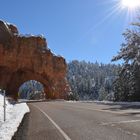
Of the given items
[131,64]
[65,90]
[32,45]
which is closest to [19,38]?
[32,45]

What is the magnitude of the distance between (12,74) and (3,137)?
65.4 meters

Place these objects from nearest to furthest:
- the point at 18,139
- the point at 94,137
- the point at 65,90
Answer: the point at 94,137 < the point at 18,139 < the point at 65,90

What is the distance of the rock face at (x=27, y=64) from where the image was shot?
6900 cm

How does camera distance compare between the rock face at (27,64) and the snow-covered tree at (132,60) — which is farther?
the rock face at (27,64)

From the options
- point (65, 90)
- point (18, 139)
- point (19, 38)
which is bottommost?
point (18, 139)

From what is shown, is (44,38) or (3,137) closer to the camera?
(3,137)

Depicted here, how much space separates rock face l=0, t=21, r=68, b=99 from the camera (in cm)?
6900

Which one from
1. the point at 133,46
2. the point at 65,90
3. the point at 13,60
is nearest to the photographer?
the point at 133,46

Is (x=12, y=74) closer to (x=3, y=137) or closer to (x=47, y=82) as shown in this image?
(x=47, y=82)

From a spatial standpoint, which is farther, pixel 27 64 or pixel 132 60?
pixel 27 64

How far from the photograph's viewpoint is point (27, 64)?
71938 millimetres

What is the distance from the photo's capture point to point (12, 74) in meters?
74.6

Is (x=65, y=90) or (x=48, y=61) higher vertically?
(x=48, y=61)

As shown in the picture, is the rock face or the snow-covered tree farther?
the rock face
